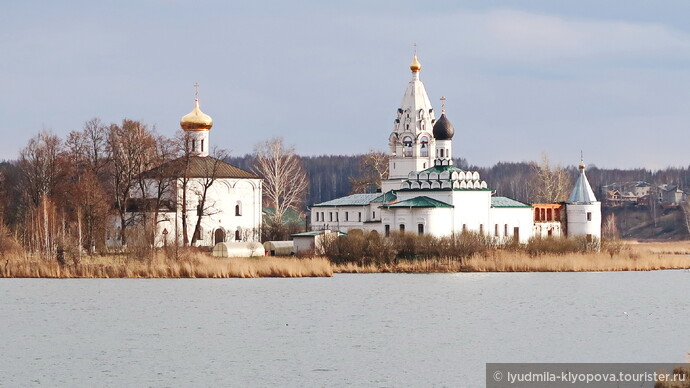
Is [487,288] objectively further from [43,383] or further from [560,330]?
[43,383]

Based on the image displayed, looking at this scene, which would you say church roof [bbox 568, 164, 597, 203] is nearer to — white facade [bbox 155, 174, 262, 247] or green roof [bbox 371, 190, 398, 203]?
green roof [bbox 371, 190, 398, 203]

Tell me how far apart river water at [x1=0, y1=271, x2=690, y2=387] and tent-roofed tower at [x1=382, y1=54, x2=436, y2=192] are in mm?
20879

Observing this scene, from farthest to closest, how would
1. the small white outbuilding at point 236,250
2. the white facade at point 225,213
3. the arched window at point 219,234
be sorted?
the arched window at point 219,234 → the white facade at point 225,213 → the small white outbuilding at point 236,250

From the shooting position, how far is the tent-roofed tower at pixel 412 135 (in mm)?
57531

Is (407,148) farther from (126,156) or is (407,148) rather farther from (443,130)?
(126,156)

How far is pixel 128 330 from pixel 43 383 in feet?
20.6

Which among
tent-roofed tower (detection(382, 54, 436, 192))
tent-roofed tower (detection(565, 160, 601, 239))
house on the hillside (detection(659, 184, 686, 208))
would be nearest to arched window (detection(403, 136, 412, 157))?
tent-roofed tower (detection(382, 54, 436, 192))

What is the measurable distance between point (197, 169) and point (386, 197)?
8.07 m

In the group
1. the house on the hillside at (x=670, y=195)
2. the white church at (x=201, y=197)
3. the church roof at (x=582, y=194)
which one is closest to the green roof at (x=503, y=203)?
the church roof at (x=582, y=194)

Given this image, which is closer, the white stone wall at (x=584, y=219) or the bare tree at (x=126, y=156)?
the bare tree at (x=126, y=156)

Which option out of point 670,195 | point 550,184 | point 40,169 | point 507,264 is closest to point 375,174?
point 550,184

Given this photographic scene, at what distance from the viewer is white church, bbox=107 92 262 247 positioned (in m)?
51.0

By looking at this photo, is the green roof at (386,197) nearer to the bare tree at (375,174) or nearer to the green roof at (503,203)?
the green roof at (503,203)

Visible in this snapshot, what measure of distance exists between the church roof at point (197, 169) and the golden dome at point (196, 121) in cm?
161
